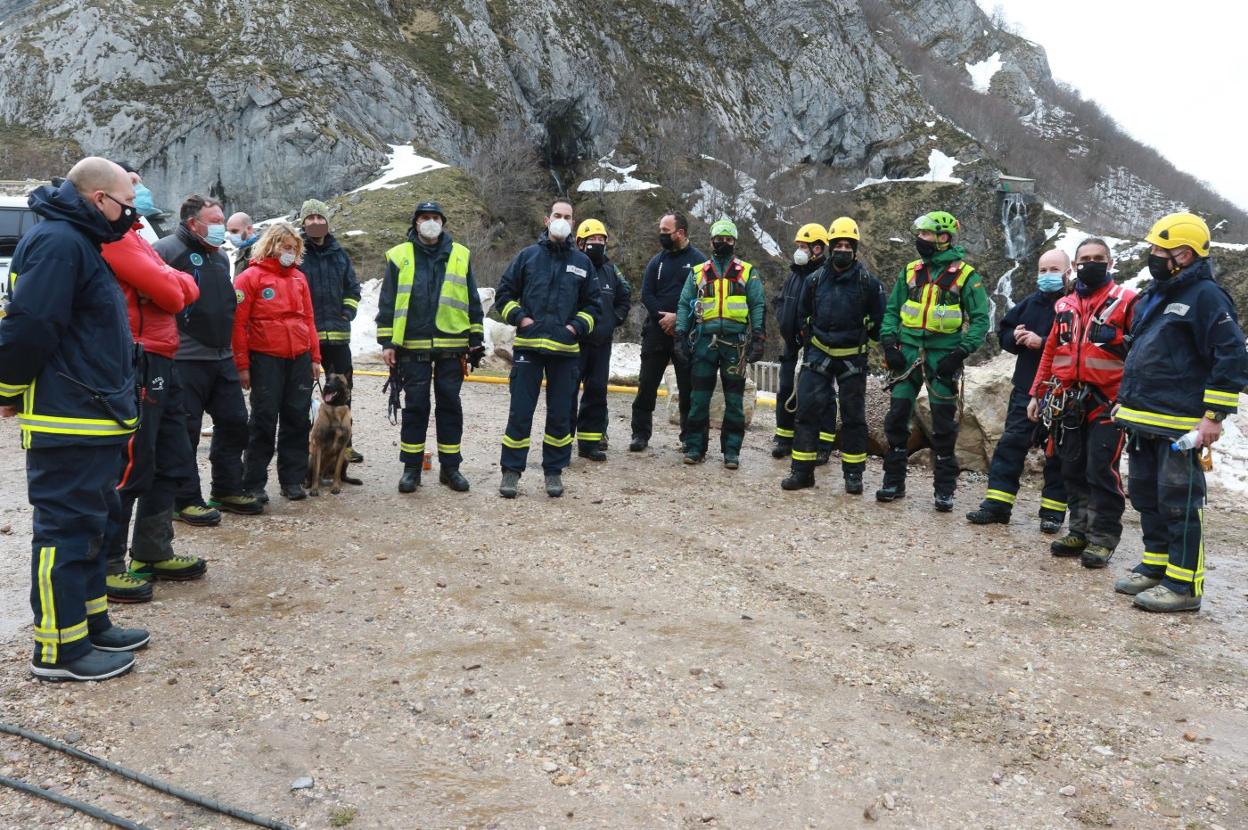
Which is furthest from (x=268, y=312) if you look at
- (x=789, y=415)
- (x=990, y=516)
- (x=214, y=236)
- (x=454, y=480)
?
(x=990, y=516)

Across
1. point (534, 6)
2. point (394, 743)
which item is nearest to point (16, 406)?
point (394, 743)

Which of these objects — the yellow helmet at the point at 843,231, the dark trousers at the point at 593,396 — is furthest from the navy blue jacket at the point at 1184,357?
the dark trousers at the point at 593,396

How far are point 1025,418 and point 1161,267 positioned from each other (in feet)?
5.76

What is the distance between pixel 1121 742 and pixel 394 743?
9.12 feet

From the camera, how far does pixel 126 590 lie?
4211 millimetres

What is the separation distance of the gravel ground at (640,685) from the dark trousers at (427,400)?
81 centimetres

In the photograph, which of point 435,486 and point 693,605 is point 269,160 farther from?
point 693,605

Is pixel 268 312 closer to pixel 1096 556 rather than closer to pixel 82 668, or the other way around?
pixel 82 668

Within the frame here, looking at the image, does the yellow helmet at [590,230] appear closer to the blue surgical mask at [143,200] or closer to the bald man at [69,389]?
the blue surgical mask at [143,200]

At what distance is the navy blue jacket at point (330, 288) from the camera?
675 cm

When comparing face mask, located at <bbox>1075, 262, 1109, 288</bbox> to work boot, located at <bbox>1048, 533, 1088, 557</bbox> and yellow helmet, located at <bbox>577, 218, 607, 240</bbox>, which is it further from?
yellow helmet, located at <bbox>577, 218, 607, 240</bbox>

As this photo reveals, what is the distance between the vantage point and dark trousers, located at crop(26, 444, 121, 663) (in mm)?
3287

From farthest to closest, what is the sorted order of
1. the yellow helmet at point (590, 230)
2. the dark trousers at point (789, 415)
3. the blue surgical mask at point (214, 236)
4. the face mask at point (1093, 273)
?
the dark trousers at point (789, 415)
the yellow helmet at point (590, 230)
the face mask at point (1093, 273)
the blue surgical mask at point (214, 236)

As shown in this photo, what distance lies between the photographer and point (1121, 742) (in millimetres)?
3285
